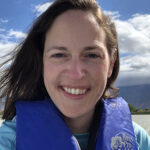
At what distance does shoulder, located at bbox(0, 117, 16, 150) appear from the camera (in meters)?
2.38

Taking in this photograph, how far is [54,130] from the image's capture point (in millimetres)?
2652

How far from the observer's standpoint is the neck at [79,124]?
2.93m

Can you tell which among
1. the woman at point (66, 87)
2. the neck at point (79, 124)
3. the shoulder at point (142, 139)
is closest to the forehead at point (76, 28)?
the woman at point (66, 87)

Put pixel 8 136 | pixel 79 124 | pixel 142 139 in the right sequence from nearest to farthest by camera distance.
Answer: pixel 8 136
pixel 79 124
pixel 142 139

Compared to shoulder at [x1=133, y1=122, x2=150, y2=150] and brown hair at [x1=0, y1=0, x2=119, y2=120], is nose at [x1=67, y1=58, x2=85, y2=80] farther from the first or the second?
shoulder at [x1=133, y1=122, x2=150, y2=150]

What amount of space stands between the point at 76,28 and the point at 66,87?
0.61 metres

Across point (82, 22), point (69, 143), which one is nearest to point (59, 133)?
point (69, 143)

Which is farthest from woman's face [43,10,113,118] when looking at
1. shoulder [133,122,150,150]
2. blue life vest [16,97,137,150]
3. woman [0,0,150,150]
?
shoulder [133,122,150,150]

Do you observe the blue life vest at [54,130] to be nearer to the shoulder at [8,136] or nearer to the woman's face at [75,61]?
the shoulder at [8,136]

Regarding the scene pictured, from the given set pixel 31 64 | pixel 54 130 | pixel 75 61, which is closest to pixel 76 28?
pixel 75 61

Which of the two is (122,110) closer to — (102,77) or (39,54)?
(102,77)

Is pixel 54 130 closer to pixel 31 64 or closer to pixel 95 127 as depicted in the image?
pixel 95 127

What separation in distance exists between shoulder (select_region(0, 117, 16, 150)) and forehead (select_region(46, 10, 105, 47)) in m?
1.03

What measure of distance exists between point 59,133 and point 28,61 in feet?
3.37
